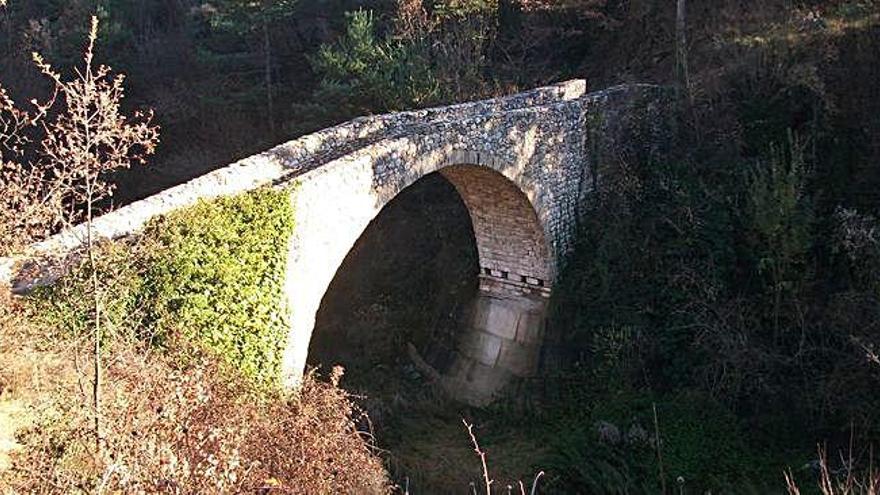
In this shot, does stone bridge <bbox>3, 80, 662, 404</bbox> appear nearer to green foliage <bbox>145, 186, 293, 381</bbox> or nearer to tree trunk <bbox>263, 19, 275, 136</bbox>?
green foliage <bbox>145, 186, 293, 381</bbox>

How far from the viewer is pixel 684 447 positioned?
991cm

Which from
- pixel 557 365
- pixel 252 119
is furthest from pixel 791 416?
pixel 252 119

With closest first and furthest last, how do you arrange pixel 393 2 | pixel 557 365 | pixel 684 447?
pixel 684 447
pixel 557 365
pixel 393 2

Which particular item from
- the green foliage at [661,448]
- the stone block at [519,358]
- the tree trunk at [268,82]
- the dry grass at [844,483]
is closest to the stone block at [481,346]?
the stone block at [519,358]

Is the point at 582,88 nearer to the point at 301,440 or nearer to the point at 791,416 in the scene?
the point at 791,416

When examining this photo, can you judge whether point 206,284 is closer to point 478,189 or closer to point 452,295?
point 478,189

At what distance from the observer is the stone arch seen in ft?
30.2

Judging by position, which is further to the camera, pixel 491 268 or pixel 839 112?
pixel 491 268

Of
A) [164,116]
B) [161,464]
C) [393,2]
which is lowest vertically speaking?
[161,464]

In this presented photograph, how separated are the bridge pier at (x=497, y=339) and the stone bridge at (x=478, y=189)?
0.02 metres

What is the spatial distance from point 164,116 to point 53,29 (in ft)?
12.5

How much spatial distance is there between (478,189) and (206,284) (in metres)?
6.30

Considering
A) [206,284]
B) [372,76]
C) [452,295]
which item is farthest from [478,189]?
[206,284]

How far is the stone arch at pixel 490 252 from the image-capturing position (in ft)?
30.2
